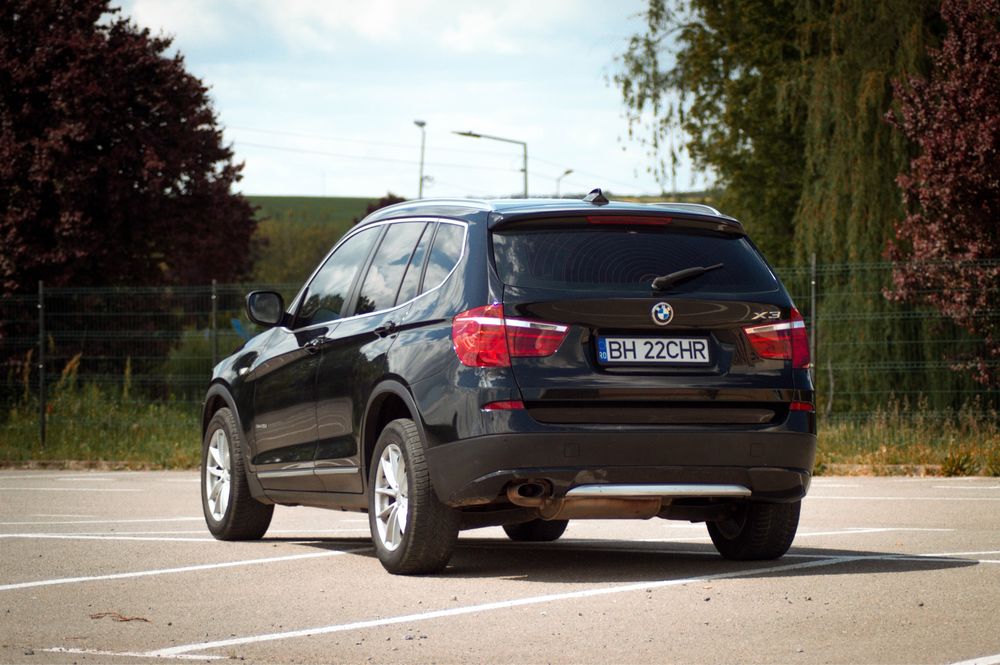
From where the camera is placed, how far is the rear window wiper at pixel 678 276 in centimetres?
794

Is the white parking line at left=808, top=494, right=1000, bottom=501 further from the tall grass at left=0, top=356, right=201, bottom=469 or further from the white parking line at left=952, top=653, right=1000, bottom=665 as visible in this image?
the tall grass at left=0, top=356, right=201, bottom=469

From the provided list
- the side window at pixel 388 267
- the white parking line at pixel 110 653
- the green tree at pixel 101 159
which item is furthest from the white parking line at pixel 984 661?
the green tree at pixel 101 159

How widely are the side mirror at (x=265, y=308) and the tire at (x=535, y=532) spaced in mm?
2130

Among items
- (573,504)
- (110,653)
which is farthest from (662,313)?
(110,653)

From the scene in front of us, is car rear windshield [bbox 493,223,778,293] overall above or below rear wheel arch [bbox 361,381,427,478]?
above

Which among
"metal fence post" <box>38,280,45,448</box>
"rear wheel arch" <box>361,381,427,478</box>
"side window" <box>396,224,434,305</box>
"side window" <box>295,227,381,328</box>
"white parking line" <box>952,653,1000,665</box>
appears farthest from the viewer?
"metal fence post" <box>38,280,45,448</box>

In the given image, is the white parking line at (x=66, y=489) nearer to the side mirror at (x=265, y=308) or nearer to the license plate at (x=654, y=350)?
the side mirror at (x=265, y=308)

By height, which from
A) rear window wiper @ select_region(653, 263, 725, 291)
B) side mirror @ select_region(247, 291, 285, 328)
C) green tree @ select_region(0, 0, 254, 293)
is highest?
green tree @ select_region(0, 0, 254, 293)

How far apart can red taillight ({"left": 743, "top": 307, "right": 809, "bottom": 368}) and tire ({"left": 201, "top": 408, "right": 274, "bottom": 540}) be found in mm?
3860

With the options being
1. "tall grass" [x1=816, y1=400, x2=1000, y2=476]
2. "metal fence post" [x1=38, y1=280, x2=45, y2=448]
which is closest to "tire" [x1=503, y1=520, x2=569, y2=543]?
"tall grass" [x1=816, y1=400, x2=1000, y2=476]

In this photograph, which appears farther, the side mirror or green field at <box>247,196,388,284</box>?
green field at <box>247,196,388,284</box>

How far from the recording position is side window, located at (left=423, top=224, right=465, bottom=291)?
324 inches

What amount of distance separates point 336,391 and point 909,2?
1579cm

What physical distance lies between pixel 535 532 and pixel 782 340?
2962 mm
